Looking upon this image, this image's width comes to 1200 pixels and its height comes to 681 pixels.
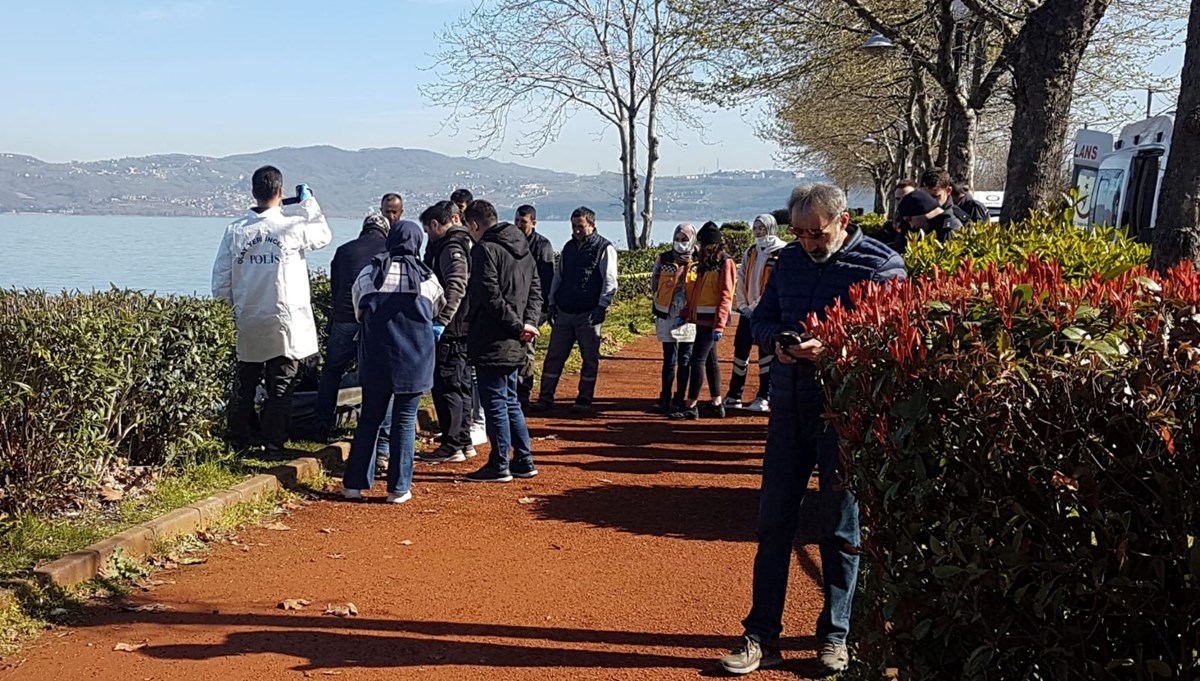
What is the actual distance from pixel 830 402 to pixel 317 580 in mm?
3432

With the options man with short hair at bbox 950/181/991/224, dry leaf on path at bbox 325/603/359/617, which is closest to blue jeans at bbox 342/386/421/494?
dry leaf on path at bbox 325/603/359/617

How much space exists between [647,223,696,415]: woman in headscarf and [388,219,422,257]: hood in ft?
11.6

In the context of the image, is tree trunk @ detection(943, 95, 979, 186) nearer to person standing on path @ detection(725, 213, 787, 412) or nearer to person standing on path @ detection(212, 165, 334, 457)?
person standing on path @ detection(725, 213, 787, 412)

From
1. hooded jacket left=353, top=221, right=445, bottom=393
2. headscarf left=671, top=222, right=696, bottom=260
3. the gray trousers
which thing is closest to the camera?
hooded jacket left=353, top=221, right=445, bottom=393

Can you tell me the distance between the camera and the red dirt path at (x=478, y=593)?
4.87 meters

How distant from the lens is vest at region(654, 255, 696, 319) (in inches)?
424

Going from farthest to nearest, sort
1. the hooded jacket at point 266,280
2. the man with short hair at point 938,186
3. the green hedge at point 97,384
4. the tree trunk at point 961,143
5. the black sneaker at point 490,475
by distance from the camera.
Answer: the tree trunk at point 961,143
the man with short hair at point 938,186
the black sneaker at point 490,475
the hooded jacket at point 266,280
the green hedge at point 97,384

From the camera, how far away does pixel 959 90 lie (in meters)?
16.3

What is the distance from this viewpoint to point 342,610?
5.51 meters

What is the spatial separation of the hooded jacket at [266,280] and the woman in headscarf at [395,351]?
1.88ft

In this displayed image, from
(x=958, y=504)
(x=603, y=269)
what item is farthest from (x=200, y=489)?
(x=958, y=504)

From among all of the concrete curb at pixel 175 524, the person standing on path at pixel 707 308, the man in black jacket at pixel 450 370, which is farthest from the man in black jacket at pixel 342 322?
the person standing on path at pixel 707 308

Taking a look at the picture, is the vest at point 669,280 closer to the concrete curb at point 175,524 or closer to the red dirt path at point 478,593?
the red dirt path at point 478,593

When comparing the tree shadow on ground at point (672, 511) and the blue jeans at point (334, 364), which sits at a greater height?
the blue jeans at point (334, 364)
